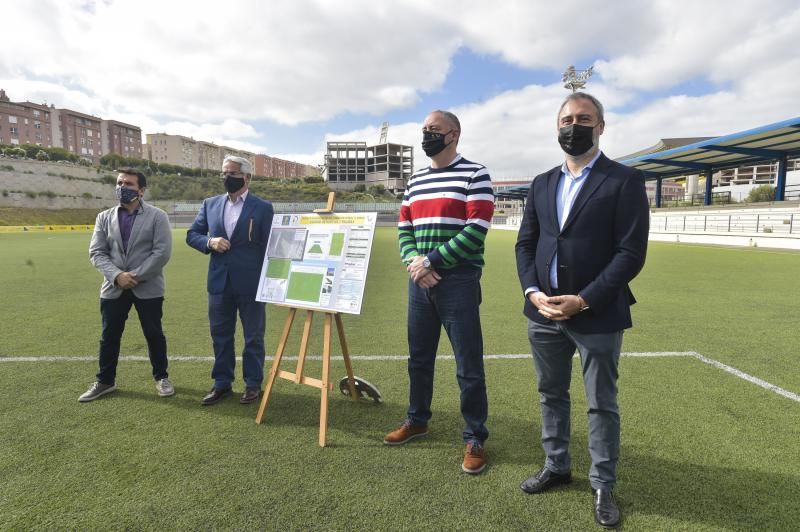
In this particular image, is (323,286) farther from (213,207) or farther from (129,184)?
(129,184)

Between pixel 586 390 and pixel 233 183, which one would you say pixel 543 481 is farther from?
pixel 233 183

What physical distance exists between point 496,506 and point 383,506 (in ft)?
2.02

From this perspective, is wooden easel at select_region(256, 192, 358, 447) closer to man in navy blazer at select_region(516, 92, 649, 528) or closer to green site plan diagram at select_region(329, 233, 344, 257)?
green site plan diagram at select_region(329, 233, 344, 257)

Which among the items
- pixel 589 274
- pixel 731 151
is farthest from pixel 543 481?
pixel 731 151

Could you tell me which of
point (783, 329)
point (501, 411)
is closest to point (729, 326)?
point (783, 329)

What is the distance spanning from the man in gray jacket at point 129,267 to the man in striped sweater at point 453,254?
7.86 feet

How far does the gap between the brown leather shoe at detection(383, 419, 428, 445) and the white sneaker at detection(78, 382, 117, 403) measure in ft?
8.51

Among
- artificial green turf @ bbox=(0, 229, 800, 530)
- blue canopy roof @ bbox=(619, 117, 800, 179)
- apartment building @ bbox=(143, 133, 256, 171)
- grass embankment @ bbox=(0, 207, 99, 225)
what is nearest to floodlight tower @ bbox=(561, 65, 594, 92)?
blue canopy roof @ bbox=(619, 117, 800, 179)

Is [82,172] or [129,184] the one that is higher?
[82,172]

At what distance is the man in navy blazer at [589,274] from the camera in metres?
2.10

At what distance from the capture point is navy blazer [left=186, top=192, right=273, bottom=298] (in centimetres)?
368

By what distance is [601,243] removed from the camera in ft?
7.12

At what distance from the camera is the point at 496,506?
232 cm

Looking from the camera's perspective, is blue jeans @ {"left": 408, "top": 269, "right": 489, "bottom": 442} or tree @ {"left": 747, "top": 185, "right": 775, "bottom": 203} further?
tree @ {"left": 747, "top": 185, "right": 775, "bottom": 203}
